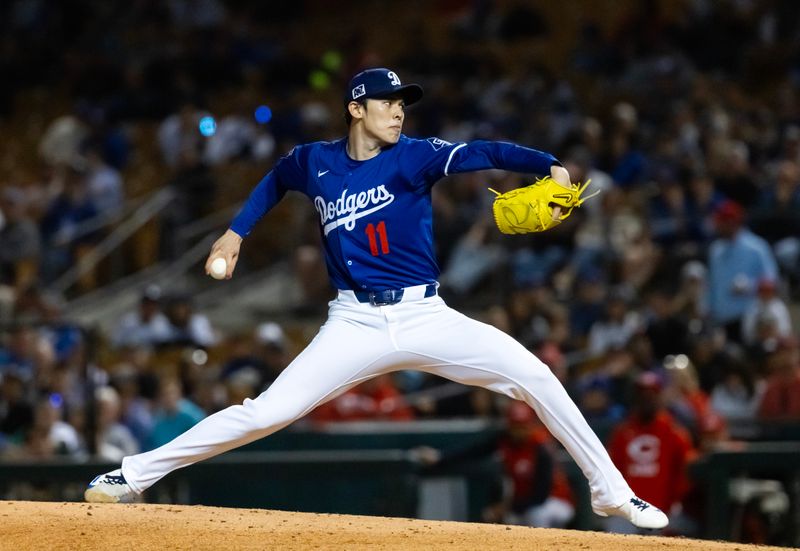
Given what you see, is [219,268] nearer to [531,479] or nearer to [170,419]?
[531,479]

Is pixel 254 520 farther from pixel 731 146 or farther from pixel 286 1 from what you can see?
pixel 286 1

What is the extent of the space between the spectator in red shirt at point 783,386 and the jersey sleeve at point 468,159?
→ 14.8 feet

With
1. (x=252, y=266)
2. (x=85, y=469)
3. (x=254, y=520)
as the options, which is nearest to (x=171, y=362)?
(x=252, y=266)

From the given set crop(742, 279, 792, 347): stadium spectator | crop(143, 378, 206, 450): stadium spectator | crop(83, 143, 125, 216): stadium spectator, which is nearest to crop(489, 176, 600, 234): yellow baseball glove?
crop(742, 279, 792, 347): stadium spectator

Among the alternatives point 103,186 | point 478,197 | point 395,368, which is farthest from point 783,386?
point 103,186

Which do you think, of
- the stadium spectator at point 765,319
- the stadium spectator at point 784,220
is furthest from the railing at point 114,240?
the stadium spectator at point 765,319

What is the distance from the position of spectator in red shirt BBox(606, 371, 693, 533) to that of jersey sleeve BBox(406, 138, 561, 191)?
3425mm

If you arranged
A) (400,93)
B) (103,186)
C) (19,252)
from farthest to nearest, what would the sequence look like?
(103,186) → (19,252) → (400,93)

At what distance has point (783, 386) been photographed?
998 cm

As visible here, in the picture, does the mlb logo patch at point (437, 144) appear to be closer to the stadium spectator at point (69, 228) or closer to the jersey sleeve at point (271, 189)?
the jersey sleeve at point (271, 189)

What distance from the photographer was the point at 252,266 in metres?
14.1

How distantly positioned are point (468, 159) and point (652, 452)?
3.68 metres

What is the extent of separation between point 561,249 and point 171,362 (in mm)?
3340

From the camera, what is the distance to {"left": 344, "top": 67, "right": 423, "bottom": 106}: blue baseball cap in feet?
20.3
